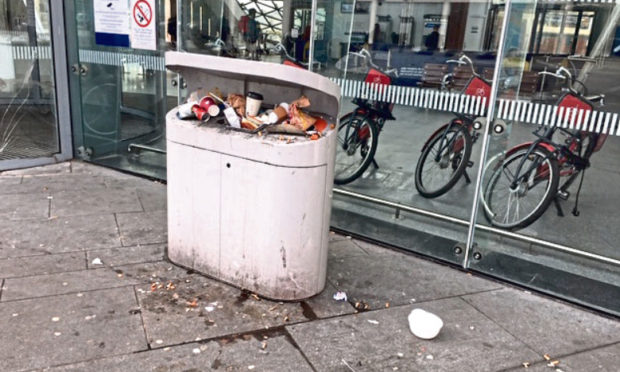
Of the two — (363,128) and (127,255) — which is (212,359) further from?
(363,128)

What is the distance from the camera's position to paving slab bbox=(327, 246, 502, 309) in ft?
11.5

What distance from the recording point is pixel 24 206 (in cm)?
467

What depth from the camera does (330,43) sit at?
4.54m

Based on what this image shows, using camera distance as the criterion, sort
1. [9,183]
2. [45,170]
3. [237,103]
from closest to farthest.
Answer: [237,103] < [9,183] < [45,170]

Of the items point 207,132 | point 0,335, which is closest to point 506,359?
point 207,132

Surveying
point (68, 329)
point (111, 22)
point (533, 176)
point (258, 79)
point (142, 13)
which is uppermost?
point (142, 13)

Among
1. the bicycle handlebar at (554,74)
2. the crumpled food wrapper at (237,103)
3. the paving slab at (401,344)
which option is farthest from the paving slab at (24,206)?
the bicycle handlebar at (554,74)

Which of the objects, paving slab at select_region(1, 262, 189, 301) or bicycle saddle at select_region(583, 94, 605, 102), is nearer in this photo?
paving slab at select_region(1, 262, 189, 301)

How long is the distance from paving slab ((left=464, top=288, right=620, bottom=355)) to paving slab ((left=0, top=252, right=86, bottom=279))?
2833 millimetres

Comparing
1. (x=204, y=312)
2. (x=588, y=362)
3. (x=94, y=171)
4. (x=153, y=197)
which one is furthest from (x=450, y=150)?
(x=94, y=171)

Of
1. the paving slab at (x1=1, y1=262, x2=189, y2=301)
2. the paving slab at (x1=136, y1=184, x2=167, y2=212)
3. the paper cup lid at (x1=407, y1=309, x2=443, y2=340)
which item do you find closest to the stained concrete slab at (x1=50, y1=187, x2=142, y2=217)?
the paving slab at (x1=136, y1=184, x2=167, y2=212)

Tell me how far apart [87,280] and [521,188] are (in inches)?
134

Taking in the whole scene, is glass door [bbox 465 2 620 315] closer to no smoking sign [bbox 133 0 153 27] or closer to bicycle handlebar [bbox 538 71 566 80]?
bicycle handlebar [bbox 538 71 566 80]

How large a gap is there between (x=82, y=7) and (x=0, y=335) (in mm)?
4125
